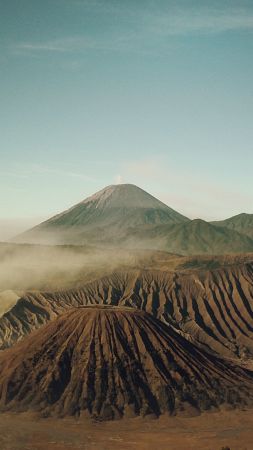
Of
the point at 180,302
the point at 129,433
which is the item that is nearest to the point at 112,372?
the point at 129,433

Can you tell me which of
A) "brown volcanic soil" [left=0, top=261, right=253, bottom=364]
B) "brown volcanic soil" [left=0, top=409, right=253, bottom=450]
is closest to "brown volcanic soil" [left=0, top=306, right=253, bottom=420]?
"brown volcanic soil" [left=0, top=409, right=253, bottom=450]

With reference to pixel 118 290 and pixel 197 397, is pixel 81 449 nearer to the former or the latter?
pixel 197 397

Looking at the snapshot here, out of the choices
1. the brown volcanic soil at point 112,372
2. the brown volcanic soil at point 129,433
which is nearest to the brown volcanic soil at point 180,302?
the brown volcanic soil at point 112,372

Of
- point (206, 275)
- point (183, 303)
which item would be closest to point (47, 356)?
point (183, 303)

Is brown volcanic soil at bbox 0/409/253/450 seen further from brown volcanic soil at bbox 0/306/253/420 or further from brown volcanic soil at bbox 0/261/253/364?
brown volcanic soil at bbox 0/261/253/364

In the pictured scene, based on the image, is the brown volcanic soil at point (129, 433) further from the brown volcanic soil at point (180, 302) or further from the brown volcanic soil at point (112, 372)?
the brown volcanic soil at point (180, 302)

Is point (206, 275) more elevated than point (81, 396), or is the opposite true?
point (206, 275)

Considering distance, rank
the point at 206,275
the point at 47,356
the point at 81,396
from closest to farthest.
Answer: the point at 81,396
the point at 47,356
the point at 206,275
